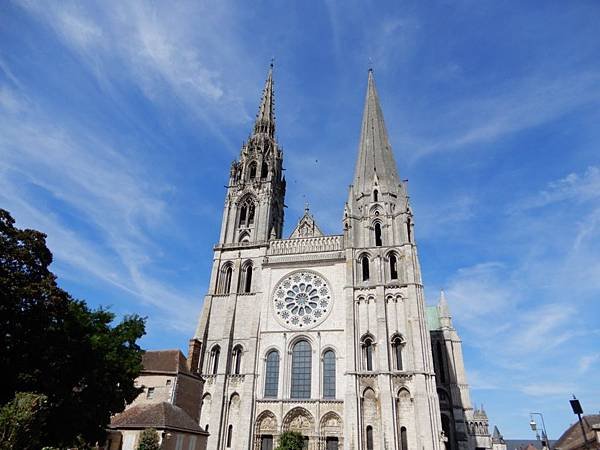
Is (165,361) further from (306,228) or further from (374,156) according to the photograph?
(374,156)

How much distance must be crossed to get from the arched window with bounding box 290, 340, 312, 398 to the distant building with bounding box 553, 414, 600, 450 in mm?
17880

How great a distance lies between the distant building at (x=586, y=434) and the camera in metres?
24.5

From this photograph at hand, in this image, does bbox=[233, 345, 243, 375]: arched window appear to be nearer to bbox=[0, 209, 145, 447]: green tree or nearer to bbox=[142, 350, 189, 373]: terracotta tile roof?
bbox=[142, 350, 189, 373]: terracotta tile roof

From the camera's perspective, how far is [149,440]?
19.9 m

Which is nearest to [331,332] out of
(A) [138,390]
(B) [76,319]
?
(A) [138,390]

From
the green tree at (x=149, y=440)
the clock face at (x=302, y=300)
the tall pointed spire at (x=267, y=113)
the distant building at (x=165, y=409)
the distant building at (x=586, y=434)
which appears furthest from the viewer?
the tall pointed spire at (x=267, y=113)

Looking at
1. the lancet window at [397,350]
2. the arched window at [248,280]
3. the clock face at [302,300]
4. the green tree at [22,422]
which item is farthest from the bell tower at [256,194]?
the green tree at [22,422]

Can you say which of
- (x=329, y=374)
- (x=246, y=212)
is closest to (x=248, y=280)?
(x=246, y=212)

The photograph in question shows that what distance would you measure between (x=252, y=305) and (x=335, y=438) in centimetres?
1223

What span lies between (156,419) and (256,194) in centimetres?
2471

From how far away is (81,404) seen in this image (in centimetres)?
1798

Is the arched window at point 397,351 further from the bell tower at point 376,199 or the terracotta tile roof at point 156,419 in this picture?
the terracotta tile roof at point 156,419

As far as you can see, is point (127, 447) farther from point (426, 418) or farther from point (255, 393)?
point (426, 418)

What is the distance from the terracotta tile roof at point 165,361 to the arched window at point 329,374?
10307mm
